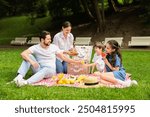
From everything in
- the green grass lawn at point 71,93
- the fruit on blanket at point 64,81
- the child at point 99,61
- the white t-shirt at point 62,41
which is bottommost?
the green grass lawn at point 71,93

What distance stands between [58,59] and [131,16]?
16189 mm

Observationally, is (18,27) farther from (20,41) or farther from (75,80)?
(75,80)

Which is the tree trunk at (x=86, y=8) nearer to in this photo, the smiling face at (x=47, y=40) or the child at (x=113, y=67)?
the smiling face at (x=47, y=40)

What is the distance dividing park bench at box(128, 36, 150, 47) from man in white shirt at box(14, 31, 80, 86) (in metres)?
11.4

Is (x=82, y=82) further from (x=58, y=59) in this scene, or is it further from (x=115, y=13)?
(x=115, y=13)

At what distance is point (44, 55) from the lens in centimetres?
1089

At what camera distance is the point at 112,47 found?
1036 cm

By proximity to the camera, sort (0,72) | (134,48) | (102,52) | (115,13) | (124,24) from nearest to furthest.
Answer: (102,52) < (0,72) < (134,48) < (124,24) < (115,13)

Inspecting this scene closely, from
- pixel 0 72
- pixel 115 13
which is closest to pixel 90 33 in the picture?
pixel 115 13

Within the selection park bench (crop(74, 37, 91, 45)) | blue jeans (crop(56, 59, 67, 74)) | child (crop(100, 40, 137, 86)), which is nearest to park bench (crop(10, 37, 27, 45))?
park bench (crop(74, 37, 91, 45))

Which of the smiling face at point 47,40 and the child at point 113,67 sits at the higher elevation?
the smiling face at point 47,40

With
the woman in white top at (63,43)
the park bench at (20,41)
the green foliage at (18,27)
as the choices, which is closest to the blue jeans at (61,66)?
the woman in white top at (63,43)

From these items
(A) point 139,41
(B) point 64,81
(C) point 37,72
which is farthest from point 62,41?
(A) point 139,41

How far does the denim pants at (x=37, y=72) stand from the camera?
34.2 feet
